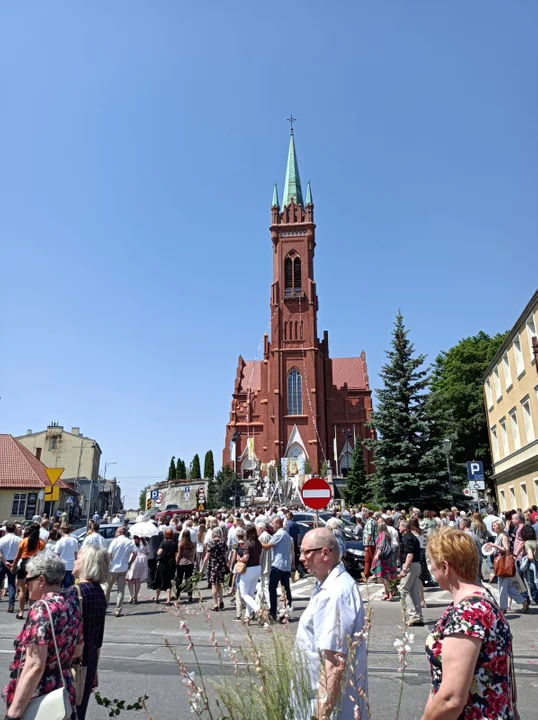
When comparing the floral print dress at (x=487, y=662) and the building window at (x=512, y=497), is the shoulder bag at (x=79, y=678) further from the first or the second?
the building window at (x=512, y=497)

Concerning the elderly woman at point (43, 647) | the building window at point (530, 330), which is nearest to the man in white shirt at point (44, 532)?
the elderly woman at point (43, 647)

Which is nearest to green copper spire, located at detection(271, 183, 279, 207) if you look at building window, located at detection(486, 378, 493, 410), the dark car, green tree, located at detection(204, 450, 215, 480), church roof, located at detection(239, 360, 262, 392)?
church roof, located at detection(239, 360, 262, 392)

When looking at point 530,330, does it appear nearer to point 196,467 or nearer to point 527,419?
point 527,419

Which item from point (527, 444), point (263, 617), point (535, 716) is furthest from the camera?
point (527, 444)

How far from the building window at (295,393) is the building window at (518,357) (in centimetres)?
4070

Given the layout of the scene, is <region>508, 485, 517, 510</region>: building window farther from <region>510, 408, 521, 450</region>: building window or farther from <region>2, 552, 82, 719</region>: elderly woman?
<region>2, 552, 82, 719</region>: elderly woman

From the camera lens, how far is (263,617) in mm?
3500

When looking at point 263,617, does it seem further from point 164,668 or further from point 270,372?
point 270,372

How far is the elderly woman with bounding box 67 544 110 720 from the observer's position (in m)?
3.80

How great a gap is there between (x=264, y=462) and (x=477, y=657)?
61087 mm

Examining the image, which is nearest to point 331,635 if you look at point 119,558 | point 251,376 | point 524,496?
point 119,558

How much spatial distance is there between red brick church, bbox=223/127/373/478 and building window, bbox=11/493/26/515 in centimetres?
2512

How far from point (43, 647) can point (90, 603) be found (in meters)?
0.92

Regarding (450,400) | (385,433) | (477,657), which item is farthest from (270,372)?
(477,657)
